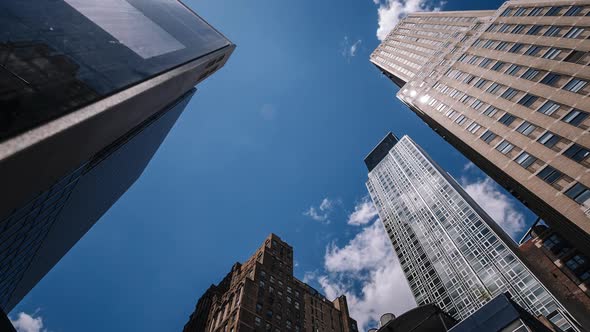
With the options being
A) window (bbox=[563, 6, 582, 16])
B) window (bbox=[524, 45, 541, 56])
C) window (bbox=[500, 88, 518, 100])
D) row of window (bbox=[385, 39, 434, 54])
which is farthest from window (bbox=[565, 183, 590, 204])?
row of window (bbox=[385, 39, 434, 54])

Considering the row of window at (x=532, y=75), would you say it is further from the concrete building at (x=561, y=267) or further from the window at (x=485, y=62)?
the concrete building at (x=561, y=267)

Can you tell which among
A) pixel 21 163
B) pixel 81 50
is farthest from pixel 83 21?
pixel 21 163

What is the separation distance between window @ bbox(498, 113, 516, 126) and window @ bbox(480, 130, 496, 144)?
138 centimetres

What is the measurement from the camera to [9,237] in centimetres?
2792

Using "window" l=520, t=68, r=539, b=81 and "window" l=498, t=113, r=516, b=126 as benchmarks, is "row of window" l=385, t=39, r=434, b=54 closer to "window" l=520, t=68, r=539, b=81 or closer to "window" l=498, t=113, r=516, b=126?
"window" l=520, t=68, r=539, b=81

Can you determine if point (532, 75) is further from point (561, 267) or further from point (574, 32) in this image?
point (561, 267)

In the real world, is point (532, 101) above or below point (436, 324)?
above

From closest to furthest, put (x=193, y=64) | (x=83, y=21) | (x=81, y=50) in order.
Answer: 1. (x=81, y=50)
2. (x=83, y=21)
3. (x=193, y=64)

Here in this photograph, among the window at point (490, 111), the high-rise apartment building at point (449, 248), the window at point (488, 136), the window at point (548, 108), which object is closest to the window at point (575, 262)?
the high-rise apartment building at point (449, 248)

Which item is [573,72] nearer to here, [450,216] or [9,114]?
[9,114]

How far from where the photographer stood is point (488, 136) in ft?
95.5

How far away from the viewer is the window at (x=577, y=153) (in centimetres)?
2055

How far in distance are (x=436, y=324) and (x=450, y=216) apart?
43.3 m

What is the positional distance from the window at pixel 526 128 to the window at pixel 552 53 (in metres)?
7.01
